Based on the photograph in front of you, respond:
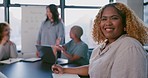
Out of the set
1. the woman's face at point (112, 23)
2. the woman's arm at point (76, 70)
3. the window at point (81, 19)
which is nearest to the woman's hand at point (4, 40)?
the woman's arm at point (76, 70)

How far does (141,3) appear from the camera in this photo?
4.19 m

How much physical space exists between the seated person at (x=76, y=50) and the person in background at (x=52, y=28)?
2.74 feet

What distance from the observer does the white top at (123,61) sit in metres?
1.09

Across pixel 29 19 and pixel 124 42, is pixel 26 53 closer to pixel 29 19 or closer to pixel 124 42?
pixel 29 19

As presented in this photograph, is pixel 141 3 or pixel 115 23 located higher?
pixel 141 3

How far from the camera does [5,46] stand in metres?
2.96

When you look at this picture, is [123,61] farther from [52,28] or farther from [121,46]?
[52,28]

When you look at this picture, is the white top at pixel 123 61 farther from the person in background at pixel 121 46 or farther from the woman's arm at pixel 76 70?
the woman's arm at pixel 76 70

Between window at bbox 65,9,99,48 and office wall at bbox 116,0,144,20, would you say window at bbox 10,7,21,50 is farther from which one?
office wall at bbox 116,0,144,20

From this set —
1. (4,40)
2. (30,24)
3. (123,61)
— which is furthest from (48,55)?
(30,24)

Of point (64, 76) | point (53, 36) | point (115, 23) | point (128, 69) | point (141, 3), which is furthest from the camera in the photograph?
point (141, 3)

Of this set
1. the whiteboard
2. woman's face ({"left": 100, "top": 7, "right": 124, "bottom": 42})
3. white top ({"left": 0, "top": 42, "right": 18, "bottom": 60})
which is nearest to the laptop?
Answer: white top ({"left": 0, "top": 42, "right": 18, "bottom": 60})

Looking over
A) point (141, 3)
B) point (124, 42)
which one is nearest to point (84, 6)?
point (141, 3)

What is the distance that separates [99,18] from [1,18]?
11.3ft
